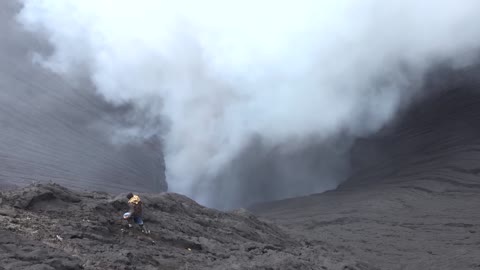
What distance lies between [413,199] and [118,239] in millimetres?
12390

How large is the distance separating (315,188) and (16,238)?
21095 mm

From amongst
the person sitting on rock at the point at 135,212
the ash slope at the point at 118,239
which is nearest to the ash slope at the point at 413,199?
the ash slope at the point at 118,239

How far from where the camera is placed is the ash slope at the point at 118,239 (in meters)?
7.45

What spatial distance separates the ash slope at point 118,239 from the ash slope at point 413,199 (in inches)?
119

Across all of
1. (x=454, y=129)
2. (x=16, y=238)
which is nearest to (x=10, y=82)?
(x=16, y=238)

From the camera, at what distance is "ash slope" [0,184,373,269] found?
24.4ft

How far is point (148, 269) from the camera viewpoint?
7.76 meters

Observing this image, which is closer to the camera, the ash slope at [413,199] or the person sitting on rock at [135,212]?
the person sitting on rock at [135,212]

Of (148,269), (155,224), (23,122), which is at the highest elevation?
(23,122)

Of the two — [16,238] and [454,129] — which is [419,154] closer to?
[454,129]

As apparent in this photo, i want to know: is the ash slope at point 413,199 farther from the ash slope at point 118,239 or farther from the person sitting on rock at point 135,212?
the person sitting on rock at point 135,212

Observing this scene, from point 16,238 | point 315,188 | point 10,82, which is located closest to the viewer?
point 16,238

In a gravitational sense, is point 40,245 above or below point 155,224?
below

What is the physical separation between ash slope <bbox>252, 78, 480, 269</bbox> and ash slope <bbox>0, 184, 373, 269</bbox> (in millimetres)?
3035
